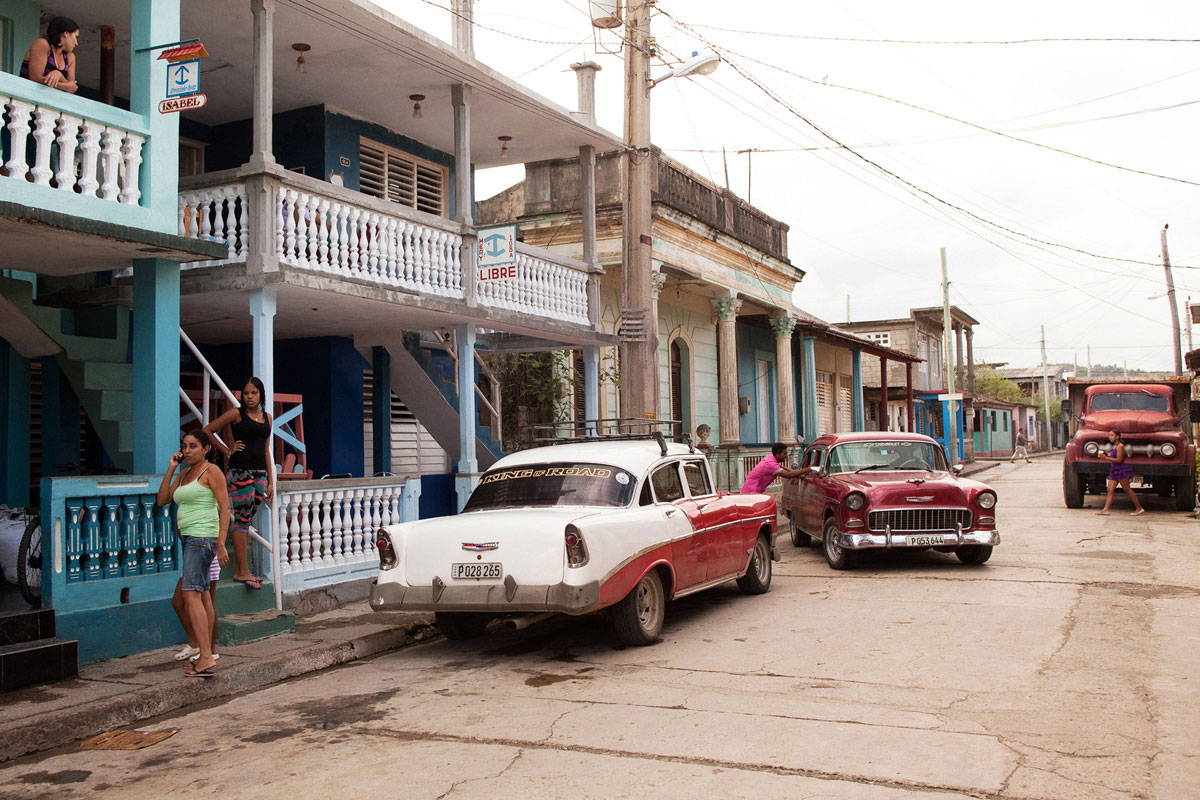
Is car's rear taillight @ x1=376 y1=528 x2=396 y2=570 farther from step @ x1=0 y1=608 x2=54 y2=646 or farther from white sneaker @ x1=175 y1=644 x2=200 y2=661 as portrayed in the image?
step @ x1=0 y1=608 x2=54 y2=646

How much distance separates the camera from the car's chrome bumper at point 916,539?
428 inches

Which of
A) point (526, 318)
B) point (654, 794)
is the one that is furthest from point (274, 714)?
point (526, 318)

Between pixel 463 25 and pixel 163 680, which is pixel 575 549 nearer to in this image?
pixel 163 680

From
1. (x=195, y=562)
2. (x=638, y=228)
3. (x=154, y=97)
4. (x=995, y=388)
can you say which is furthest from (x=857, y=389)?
(x=995, y=388)

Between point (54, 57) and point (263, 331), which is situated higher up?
point (54, 57)

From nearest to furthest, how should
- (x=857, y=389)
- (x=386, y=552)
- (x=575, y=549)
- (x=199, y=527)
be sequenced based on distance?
(x=199, y=527), (x=575, y=549), (x=386, y=552), (x=857, y=389)

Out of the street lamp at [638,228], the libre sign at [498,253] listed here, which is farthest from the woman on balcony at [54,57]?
the street lamp at [638,228]

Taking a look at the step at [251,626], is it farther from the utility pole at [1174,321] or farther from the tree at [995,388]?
the tree at [995,388]

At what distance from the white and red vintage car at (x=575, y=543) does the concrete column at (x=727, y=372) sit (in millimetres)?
11214

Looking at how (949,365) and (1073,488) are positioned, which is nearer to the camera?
(1073,488)

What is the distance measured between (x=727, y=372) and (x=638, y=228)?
916 centimetres

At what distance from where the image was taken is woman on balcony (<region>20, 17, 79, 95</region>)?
24.9ft

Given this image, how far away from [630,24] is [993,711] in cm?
936

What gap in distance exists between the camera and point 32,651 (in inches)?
264
